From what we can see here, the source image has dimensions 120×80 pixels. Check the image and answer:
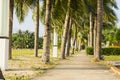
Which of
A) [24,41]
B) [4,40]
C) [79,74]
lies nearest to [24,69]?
[4,40]

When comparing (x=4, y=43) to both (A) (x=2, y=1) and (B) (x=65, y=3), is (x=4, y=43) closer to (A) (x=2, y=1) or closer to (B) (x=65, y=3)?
(A) (x=2, y=1)

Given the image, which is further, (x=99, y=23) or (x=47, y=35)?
(x=99, y=23)

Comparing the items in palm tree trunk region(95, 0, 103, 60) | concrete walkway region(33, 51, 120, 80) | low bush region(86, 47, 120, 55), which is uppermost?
palm tree trunk region(95, 0, 103, 60)

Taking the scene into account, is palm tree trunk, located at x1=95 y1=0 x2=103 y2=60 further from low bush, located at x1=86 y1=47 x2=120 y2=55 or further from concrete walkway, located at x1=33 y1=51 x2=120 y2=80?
low bush, located at x1=86 y1=47 x2=120 y2=55

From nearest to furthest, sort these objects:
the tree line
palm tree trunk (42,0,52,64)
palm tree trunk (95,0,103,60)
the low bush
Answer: palm tree trunk (42,0,52,64) < palm tree trunk (95,0,103,60) < the low bush < the tree line

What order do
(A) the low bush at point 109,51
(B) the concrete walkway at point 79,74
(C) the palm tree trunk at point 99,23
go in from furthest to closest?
(A) the low bush at point 109,51, (C) the palm tree trunk at point 99,23, (B) the concrete walkway at point 79,74

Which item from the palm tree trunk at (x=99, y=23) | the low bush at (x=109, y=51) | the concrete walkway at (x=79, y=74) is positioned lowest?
the concrete walkway at (x=79, y=74)

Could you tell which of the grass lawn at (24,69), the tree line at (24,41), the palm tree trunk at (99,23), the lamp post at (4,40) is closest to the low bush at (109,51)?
the palm tree trunk at (99,23)

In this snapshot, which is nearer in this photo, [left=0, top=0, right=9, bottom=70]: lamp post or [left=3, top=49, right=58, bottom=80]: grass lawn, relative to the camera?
[left=3, top=49, right=58, bottom=80]: grass lawn

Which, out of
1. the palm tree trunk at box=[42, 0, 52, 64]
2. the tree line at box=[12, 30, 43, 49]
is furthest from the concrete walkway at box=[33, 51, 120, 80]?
the tree line at box=[12, 30, 43, 49]

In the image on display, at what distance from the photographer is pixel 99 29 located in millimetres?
31906

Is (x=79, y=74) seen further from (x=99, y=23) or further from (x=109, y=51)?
(x=109, y=51)

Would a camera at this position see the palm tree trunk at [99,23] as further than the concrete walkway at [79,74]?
Yes

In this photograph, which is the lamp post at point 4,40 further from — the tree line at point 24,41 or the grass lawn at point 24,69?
the tree line at point 24,41
